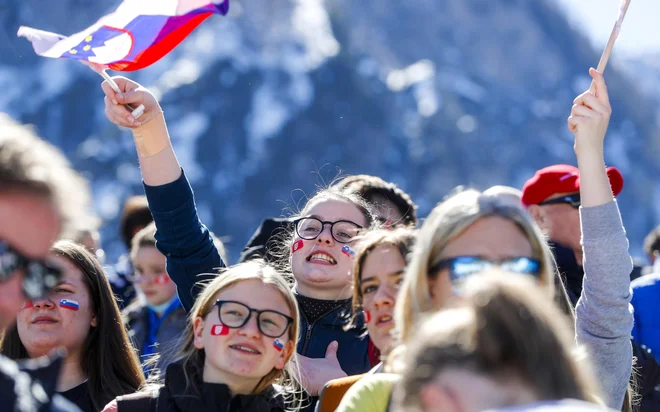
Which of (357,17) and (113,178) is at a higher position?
(357,17)

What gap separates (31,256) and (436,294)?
96 centimetres

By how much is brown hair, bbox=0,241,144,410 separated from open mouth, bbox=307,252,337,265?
785mm

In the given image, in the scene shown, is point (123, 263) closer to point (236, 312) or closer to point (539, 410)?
point (236, 312)

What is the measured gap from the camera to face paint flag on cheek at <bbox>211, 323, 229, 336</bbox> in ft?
9.19

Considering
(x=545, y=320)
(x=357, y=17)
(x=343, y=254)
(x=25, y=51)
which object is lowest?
(x=545, y=320)

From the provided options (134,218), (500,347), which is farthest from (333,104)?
(500,347)

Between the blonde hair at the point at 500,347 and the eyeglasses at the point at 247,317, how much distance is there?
1475mm

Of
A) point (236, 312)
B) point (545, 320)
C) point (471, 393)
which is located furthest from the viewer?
point (236, 312)

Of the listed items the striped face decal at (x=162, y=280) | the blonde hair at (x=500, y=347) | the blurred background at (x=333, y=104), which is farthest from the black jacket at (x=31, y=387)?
the blurred background at (x=333, y=104)

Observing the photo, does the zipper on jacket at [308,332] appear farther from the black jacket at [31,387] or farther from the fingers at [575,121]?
the black jacket at [31,387]

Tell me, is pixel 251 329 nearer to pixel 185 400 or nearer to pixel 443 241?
pixel 185 400

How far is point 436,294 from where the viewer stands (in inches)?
84.7

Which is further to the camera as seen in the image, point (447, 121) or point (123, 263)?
point (447, 121)

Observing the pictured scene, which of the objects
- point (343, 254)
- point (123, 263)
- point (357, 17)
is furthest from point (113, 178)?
point (343, 254)
